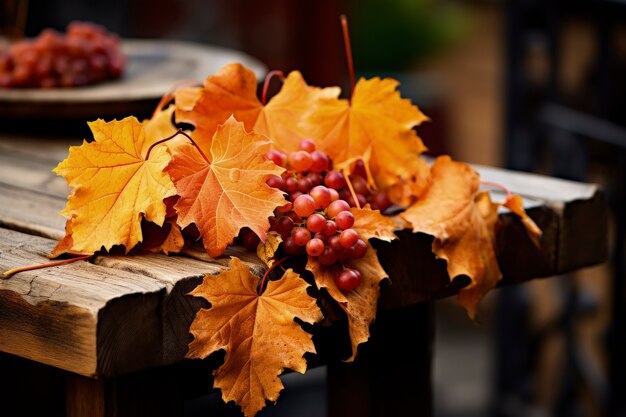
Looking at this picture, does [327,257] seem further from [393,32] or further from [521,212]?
[393,32]

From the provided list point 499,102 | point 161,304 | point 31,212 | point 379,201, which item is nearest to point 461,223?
point 379,201

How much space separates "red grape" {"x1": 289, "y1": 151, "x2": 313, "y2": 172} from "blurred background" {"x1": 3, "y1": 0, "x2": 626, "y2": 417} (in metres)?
1.15

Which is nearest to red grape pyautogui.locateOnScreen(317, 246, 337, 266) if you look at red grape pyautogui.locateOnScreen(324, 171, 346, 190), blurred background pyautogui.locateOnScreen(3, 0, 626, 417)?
red grape pyautogui.locateOnScreen(324, 171, 346, 190)

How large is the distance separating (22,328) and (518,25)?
2.01m

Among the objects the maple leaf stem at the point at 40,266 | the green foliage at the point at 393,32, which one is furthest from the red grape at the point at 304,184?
the green foliage at the point at 393,32

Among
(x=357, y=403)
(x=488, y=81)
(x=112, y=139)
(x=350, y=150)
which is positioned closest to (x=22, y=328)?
(x=112, y=139)

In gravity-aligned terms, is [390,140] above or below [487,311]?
above

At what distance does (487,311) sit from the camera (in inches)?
155

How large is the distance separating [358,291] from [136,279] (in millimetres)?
203

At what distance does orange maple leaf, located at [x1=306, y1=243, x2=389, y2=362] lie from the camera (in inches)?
31.3

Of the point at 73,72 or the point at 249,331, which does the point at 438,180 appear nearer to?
the point at 249,331

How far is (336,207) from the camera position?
81 cm

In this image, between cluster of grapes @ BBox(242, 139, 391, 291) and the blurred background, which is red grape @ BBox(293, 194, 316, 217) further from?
the blurred background

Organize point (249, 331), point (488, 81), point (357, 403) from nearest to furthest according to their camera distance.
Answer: point (249, 331)
point (357, 403)
point (488, 81)
